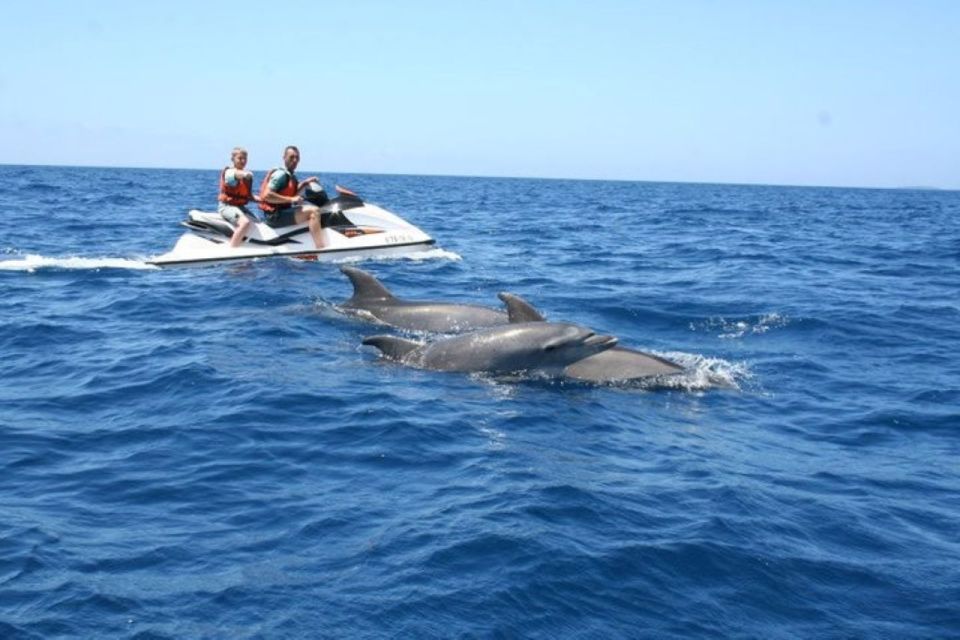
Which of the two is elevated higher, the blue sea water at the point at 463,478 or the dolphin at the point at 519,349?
the dolphin at the point at 519,349

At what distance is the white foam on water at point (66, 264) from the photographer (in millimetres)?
22312

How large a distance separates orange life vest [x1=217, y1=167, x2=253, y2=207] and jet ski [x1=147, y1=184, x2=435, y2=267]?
2.01 ft

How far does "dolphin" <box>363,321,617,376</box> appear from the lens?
12.6 meters

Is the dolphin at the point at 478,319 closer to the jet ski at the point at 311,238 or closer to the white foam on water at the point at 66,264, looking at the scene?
the jet ski at the point at 311,238

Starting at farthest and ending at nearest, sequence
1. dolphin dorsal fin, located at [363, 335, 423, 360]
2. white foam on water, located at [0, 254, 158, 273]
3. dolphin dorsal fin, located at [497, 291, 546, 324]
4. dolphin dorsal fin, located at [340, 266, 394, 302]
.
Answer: white foam on water, located at [0, 254, 158, 273], dolphin dorsal fin, located at [340, 266, 394, 302], dolphin dorsal fin, located at [363, 335, 423, 360], dolphin dorsal fin, located at [497, 291, 546, 324]

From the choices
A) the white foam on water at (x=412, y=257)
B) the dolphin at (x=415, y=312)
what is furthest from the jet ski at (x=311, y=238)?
the dolphin at (x=415, y=312)

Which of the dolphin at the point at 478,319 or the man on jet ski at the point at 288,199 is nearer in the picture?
the dolphin at the point at 478,319

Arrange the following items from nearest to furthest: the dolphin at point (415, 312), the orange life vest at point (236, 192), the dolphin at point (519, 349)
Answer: the dolphin at point (519, 349) < the dolphin at point (415, 312) < the orange life vest at point (236, 192)

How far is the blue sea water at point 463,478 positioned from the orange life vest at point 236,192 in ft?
16.6

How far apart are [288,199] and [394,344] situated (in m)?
11.3

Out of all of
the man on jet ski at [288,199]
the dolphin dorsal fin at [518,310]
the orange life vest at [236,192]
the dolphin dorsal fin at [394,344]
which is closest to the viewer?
the dolphin dorsal fin at [518,310]

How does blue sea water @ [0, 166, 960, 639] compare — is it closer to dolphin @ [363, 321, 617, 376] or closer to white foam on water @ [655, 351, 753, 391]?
white foam on water @ [655, 351, 753, 391]

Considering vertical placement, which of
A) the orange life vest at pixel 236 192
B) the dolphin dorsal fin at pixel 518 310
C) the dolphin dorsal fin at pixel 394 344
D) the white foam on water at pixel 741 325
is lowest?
the dolphin dorsal fin at pixel 394 344

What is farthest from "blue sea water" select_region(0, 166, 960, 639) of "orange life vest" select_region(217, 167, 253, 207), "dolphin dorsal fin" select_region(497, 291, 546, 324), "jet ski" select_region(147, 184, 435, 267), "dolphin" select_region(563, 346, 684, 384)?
"orange life vest" select_region(217, 167, 253, 207)
